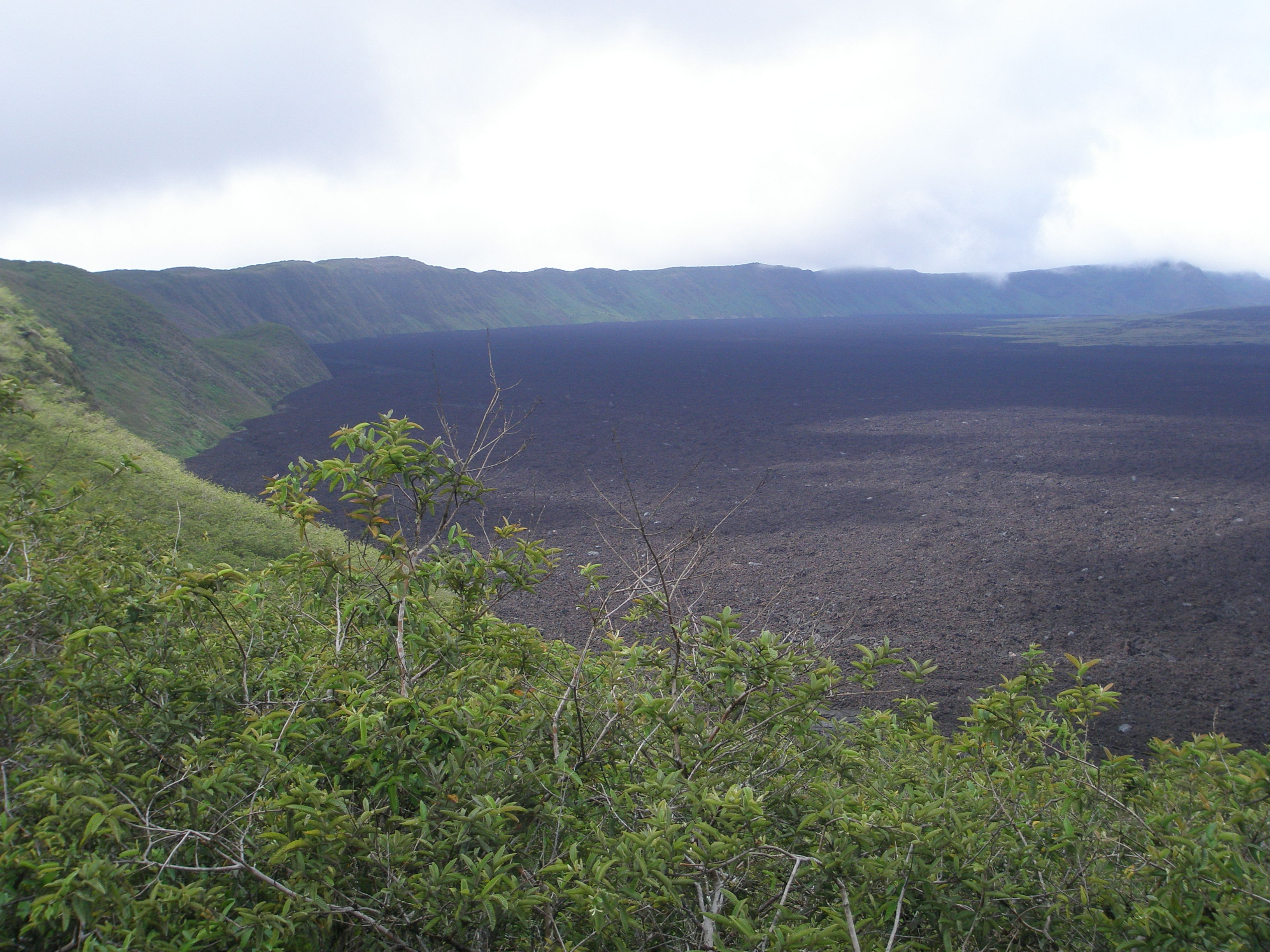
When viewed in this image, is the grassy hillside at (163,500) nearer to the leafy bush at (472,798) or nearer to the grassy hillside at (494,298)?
the leafy bush at (472,798)

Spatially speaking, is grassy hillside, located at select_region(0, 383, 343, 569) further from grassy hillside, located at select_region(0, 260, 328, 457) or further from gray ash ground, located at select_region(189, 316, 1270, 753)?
grassy hillside, located at select_region(0, 260, 328, 457)

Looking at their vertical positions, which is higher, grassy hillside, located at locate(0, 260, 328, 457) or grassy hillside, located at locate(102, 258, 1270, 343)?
grassy hillside, located at locate(102, 258, 1270, 343)

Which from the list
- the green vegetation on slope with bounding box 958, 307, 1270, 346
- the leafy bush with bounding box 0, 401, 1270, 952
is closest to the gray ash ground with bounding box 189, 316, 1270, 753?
the leafy bush with bounding box 0, 401, 1270, 952

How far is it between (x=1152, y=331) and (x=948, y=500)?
7521 centimetres

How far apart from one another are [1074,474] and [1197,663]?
10051mm

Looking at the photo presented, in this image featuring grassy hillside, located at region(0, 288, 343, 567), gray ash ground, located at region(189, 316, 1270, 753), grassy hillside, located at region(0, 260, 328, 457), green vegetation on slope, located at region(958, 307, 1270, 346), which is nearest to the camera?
grassy hillside, located at region(0, 288, 343, 567)

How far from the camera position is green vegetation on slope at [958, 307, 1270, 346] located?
6119 cm

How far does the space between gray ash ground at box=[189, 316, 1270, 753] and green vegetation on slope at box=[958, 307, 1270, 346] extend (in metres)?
24.7

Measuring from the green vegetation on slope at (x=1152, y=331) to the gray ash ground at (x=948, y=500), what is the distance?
24688 mm

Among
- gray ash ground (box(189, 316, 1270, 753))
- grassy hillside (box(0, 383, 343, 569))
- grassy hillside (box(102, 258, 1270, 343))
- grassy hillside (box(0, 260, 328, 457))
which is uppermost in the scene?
grassy hillside (box(102, 258, 1270, 343))

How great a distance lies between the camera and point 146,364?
25672mm

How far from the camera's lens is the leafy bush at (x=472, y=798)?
1.63 metres

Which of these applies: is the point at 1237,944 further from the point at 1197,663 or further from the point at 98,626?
the point at 1197,663

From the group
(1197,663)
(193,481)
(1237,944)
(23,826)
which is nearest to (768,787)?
(1237,944)
